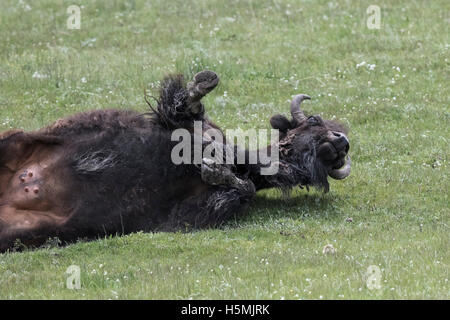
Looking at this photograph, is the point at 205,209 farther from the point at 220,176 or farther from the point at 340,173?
the point at 340,173

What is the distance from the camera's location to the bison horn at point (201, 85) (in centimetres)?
870

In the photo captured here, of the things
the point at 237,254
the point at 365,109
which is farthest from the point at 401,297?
the point at 365,109

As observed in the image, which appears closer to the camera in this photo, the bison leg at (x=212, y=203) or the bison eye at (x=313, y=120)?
the bison leg at (x=212, y=203)

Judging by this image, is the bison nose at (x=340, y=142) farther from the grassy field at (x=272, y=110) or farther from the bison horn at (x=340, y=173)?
the grassy field at (x=272, y=110)

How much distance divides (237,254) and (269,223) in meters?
1.24

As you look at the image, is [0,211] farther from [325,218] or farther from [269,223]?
[325,218]

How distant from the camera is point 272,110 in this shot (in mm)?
12797

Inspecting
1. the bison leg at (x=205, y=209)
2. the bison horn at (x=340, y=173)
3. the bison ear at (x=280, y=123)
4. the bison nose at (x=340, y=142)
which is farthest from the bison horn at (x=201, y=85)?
the bison horn at (x=340, y=173)

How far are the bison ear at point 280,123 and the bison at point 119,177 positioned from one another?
1.98ft

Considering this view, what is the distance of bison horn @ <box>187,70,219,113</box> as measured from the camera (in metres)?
8.70

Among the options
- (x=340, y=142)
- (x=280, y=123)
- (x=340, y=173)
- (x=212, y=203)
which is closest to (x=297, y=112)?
(x=280, y=123)

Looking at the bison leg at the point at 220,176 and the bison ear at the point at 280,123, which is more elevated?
the bison ear at the point at 280,123

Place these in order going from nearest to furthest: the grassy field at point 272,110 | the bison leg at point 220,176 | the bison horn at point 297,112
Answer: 1. the grassy field at point 272,110
2. the bison leg at point 220,176
3. the bison horn at point 297,112

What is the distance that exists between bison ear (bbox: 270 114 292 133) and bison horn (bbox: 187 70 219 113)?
1.14 meters
